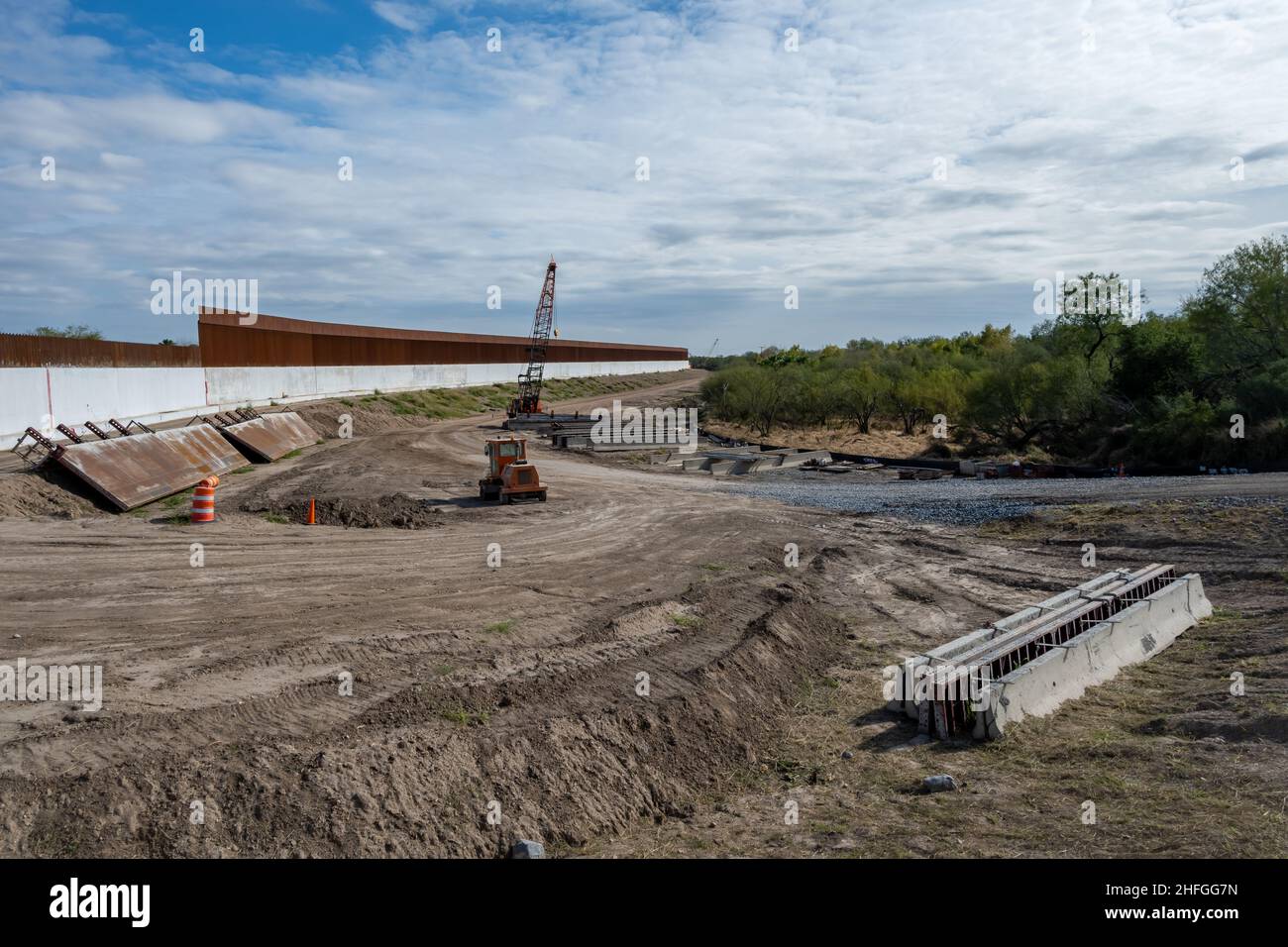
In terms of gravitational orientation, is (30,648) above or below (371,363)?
below

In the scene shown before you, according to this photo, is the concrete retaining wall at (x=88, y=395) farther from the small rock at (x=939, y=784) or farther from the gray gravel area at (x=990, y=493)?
the small rock at (x=939, y=784)

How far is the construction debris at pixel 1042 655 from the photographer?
8.67 m

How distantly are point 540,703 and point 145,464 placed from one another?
50.9 feet

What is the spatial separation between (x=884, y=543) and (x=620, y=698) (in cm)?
1147

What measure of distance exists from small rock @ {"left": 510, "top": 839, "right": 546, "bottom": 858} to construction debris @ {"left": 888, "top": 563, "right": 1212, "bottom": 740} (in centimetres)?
428

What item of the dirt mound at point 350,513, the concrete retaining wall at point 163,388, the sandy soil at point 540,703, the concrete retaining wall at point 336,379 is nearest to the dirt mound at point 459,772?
the sandy soil at point 540,703

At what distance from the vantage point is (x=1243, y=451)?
27.6 metres

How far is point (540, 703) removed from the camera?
843 cm

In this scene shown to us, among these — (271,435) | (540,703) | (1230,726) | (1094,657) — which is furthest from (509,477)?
(1230,726)

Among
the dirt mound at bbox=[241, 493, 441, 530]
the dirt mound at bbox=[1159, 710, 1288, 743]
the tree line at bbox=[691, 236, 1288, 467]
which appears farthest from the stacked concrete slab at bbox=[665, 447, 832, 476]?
the dirt mound at bbox=[1159, 710, 1288, 743]

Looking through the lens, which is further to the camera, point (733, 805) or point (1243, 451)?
point (1243, 451)

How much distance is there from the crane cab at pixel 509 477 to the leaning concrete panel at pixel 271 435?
869 cm
